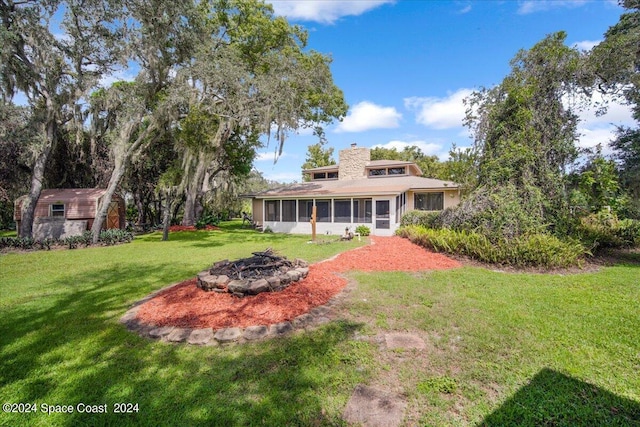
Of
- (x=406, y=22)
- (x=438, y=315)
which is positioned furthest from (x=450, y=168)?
(x=438, y=315)

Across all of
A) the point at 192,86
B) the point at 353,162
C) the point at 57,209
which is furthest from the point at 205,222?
the point at 353,162

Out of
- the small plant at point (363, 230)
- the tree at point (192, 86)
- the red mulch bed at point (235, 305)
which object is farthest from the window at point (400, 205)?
the red mulch bed at point (235, 305)

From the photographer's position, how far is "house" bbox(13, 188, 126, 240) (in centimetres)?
1362

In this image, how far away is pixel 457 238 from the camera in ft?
26.8

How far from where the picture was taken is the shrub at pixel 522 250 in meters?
6.76

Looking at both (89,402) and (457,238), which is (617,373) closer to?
(89,402)

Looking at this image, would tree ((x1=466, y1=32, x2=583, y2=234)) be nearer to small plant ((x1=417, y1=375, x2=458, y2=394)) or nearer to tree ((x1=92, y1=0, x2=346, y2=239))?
small plant ((x1=417, y1=375, x2=458, y2=394))

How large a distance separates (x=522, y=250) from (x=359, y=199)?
8583mm

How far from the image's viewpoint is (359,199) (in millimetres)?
14812

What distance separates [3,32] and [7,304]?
34.0 feet

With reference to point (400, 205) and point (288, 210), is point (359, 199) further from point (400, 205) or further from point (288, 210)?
point (288, 210)

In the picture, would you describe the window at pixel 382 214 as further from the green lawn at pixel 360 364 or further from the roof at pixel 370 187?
the green lawn at pixel 360 364

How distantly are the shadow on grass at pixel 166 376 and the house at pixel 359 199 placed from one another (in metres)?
10.9

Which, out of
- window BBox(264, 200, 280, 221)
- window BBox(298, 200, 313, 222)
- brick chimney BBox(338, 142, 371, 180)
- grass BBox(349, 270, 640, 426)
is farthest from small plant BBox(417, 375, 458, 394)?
brick chimney BBox(338, 142, 371, 180)
